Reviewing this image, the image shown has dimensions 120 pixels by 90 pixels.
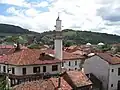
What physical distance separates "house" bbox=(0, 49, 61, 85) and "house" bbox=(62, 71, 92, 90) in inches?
201

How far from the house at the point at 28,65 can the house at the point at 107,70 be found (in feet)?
22.7

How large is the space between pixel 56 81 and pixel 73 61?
3262 centimetres

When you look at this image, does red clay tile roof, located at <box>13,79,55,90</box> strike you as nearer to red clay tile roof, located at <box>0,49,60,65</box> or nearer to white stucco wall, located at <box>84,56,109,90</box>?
red clay tile roof, located at <box>0,49,60,65</box>

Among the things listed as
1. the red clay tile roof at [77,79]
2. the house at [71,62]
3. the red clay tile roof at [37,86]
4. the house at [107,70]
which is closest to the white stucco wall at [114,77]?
the house at [107,70]

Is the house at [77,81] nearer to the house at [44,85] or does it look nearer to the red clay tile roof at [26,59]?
the house at [44,85]

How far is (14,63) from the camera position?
41438mm

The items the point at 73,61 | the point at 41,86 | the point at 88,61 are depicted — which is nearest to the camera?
the point at 41,86

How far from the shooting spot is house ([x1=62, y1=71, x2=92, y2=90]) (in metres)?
37.7

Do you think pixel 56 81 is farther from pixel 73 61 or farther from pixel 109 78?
pixel 73 61

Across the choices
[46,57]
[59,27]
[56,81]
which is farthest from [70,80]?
[59,27]

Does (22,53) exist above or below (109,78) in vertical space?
above

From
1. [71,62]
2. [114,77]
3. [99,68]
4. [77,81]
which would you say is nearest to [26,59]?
[77,81]

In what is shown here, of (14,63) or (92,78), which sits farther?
(92,78)

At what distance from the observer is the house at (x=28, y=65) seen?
135ft
